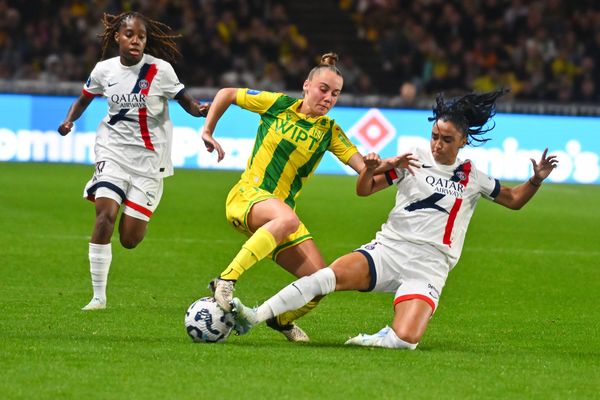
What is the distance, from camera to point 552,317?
923 centimetres

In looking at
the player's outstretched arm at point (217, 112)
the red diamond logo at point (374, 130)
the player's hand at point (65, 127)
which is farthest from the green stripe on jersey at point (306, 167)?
the red diamond logo at point (374, 130)

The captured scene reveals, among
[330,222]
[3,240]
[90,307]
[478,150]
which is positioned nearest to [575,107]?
[478,150]

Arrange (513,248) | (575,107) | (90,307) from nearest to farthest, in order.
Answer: (90,307)
(513,248)
(575,107)

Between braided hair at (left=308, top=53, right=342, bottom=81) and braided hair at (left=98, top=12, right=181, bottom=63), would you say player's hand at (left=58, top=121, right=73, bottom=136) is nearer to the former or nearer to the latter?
braided hair at (left=98, top=12, right=181, bottom=63)

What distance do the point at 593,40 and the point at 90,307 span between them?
69.1ft

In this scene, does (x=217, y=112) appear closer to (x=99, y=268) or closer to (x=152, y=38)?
(x=99, y=268)

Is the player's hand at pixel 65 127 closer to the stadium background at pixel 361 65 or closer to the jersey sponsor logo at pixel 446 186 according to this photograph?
the jersey sponsor logo at pixel 446 186

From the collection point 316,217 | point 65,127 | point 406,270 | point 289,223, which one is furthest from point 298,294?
point 316,217

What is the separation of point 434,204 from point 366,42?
72.2 ft

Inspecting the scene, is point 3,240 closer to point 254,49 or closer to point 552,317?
point 552,317

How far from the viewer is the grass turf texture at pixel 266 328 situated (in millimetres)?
6039

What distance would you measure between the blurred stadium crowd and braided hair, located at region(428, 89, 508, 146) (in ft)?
54.6

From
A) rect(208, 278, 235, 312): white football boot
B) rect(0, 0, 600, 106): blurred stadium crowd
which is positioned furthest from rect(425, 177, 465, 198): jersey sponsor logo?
rect(0, 0, 600, 106): blurred stadium crowd

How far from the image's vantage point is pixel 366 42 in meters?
29.2
